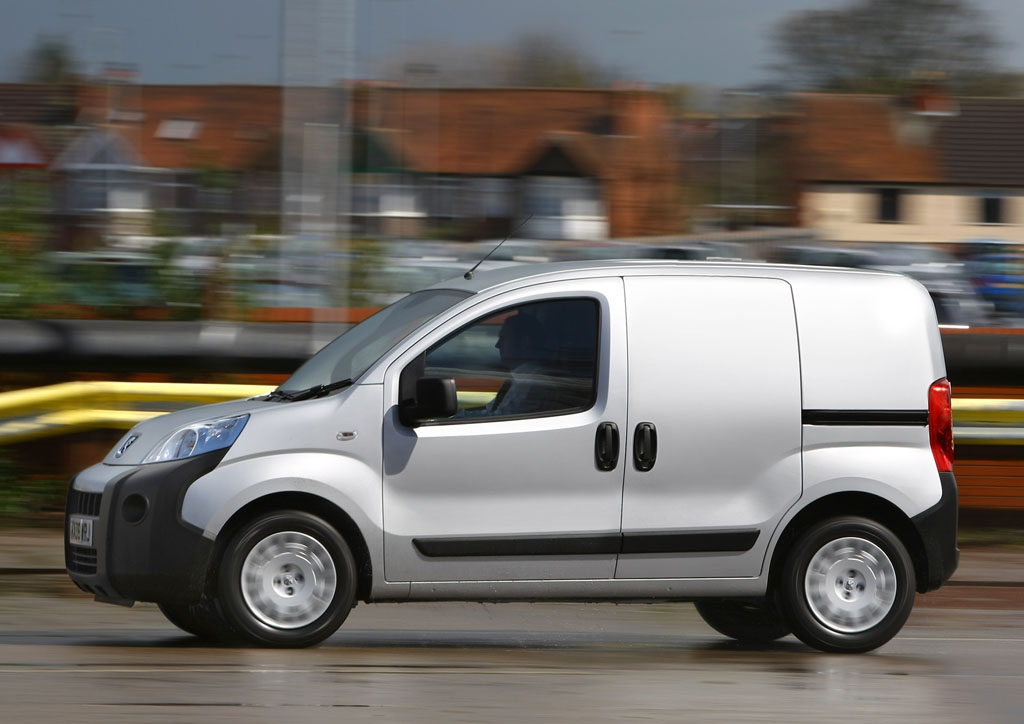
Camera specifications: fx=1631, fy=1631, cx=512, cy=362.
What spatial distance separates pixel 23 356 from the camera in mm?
12195

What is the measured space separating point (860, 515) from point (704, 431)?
873 millimetres

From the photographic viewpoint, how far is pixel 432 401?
680cm

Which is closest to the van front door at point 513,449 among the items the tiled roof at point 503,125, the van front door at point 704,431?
the van front door at point 704,431

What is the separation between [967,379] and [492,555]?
6.38 metres

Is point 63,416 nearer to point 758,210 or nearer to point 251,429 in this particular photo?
point 251,429

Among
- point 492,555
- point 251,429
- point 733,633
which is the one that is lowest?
point 733,633

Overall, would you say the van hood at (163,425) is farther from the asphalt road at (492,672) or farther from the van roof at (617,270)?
the van roof at (617,270)

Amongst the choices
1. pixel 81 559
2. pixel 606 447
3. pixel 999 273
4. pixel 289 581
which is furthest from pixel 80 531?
pixel 999 273

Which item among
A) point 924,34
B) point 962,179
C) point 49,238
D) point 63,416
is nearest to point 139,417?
point 63,416

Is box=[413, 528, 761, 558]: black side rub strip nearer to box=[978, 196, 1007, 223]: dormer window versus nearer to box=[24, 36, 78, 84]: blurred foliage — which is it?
box=[24, 36, 78, 84]: blurred foliage

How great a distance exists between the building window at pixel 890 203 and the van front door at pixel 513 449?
128ft

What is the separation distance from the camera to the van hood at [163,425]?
6.96m

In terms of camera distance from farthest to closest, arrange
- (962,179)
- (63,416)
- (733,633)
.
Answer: (962,179) → (63,416) → (733,633)

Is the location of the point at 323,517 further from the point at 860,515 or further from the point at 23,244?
the point at 23,244
